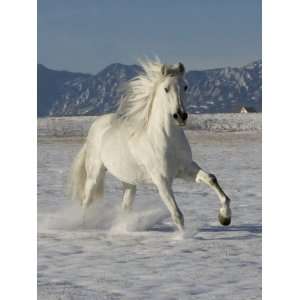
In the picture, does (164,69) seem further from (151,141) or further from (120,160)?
(120,160)

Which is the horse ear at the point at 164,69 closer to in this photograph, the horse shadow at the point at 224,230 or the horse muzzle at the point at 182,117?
the horse muzzle at the point at 182,117

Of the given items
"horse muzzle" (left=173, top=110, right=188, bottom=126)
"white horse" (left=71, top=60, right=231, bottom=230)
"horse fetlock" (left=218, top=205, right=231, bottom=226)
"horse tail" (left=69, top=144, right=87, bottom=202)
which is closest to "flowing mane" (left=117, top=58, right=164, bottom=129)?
"white horse" (left=71, top=60, right=231, bottom=230)

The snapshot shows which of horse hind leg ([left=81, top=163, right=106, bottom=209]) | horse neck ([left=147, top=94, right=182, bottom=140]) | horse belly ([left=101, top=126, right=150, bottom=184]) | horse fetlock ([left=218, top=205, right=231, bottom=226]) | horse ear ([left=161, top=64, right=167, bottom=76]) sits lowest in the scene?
horse fetlock ([left=218, top=205, right=231, bottom=226])

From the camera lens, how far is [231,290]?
13.8 feet

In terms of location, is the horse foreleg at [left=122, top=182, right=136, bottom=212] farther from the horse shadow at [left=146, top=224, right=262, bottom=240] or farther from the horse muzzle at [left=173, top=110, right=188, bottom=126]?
the horse muzzle at [left=173, top=110, right=188, bottom=126]

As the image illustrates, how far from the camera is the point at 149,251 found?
5.26m

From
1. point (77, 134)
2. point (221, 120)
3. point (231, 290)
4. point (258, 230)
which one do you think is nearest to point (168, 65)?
point (258, 230)

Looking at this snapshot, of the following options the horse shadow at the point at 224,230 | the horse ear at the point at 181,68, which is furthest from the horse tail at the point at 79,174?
the horse ear at the point at 181,68

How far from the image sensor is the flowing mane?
19.3ft

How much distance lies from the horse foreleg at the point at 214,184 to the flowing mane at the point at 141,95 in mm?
654

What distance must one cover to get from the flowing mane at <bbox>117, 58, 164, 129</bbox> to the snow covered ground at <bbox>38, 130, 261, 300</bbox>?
3.40 ft

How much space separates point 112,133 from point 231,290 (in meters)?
2.54

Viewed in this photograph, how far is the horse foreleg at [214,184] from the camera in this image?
5.53 meters
